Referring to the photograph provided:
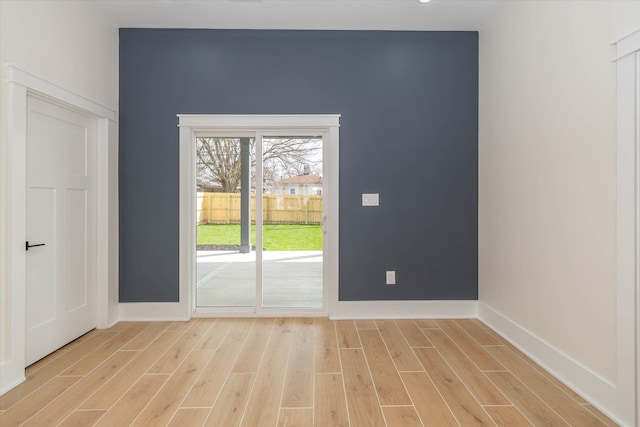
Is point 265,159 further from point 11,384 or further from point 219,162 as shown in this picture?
point 11,384

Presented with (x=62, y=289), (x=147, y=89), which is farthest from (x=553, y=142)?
(x=62, y=289)

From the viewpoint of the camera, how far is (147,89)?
3611 millimetres

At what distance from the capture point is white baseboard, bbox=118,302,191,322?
3.60m

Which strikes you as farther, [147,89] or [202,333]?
[147,89]

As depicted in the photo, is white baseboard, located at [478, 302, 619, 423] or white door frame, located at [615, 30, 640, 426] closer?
white door frame, located at [615, 30, 640, 426]

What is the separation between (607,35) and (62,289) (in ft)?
14.1

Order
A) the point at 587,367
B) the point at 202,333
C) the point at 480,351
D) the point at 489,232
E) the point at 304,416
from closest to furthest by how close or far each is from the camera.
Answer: the point at 304,416 → the point at 587,367 → the point at 480,351 → the point at 202,333 → the point at 489,232

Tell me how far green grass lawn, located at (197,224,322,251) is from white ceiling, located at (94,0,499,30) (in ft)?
6.72

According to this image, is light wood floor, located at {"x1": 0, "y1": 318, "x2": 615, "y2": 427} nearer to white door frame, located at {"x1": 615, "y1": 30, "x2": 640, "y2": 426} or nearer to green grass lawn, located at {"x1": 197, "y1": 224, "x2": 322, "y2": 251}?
white door frame, located at {"x1": 615, "y1": 30, "x2": 640, "y2": 426}

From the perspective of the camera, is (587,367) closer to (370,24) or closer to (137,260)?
(370,24)

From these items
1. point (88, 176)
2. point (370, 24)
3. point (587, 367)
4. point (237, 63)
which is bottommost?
point (587, 367)

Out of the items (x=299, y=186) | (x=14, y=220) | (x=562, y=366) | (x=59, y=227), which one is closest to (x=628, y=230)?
(x=562, y=366)

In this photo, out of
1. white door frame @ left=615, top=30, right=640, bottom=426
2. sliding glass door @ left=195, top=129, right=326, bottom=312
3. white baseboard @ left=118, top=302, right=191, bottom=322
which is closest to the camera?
white door frame @ left=615, top=30, right=640, bottom=426

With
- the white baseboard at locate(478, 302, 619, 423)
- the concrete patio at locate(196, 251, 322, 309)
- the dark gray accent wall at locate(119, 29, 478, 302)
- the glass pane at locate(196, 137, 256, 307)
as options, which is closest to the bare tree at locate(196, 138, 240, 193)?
the glass pane at locate(196, 137, 256, 307)
